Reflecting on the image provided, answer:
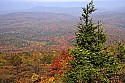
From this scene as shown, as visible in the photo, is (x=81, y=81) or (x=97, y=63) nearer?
(x=81, y=81)

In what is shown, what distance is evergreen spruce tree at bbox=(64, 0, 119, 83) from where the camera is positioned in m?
14.8

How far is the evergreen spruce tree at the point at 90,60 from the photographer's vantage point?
14.8 metres

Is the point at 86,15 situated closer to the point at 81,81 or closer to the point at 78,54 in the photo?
the point at 78,54

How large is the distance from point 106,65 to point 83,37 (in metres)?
2.32

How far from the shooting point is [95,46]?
1623 cm

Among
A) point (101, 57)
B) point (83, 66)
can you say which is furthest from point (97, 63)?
point (83, 66)

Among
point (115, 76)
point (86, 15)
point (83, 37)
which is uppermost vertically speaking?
point (86, 15)

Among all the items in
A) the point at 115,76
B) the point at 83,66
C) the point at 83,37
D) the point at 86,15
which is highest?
the point at 86,15

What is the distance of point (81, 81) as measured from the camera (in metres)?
14.8

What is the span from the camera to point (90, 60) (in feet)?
51.6

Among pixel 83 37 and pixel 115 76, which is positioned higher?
pixel 83 37

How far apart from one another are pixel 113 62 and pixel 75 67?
2706 millimetres

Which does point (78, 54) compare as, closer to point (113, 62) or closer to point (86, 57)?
point (86, 57)

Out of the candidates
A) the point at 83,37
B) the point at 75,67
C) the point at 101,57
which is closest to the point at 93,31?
the point at 83,37
